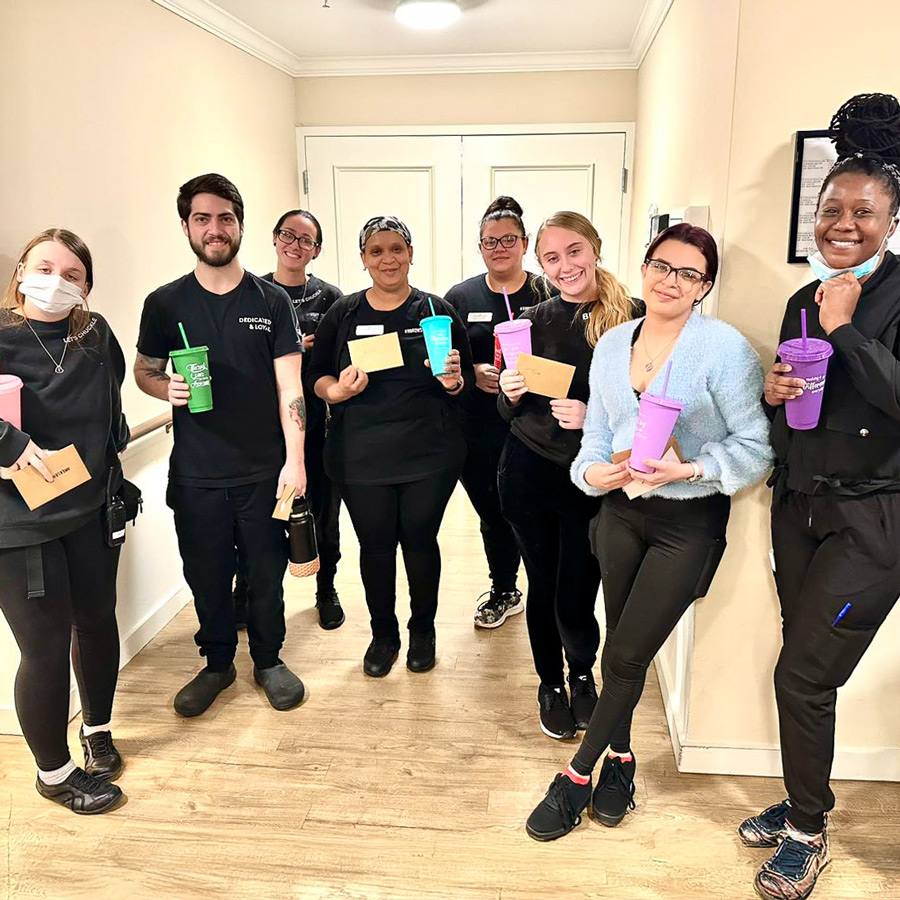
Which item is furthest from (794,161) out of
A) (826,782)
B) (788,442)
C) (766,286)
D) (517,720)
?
(517,720)

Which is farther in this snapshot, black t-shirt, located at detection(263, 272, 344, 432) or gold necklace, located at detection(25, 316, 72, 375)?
black t-shirt, located at detection(263, 272, 344, 432)

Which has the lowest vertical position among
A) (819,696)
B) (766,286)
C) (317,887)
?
(317,887)

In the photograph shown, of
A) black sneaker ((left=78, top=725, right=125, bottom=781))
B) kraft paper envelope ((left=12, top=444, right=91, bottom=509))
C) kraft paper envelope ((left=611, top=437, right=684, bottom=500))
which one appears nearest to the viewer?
kraft paper envelope ((left=611, top=437, right=684, bottom=500))

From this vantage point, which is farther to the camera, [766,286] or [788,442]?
[766,286]

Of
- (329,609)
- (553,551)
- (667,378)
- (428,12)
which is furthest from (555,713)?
(428,12)

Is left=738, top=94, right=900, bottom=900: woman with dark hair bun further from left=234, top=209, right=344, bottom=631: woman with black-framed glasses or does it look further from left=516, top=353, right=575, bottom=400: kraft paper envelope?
left=234, top=209, right=344, bottom=631: woman with black-framed glasses

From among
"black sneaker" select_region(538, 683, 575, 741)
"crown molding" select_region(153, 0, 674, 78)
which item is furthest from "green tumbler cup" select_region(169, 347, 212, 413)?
"crown molding" select_region(153, 0, 674, 78)

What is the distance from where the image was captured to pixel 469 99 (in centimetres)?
438

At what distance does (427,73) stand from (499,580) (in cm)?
289

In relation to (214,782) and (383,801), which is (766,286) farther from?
(214,782)

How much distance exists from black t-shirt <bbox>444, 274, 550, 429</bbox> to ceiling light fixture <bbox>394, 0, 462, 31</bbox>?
4.27ft

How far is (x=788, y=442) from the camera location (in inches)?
66.2

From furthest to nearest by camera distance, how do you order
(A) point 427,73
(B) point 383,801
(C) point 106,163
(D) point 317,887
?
(A) point 427,73 < (C) point 106,163 < (B) point 383,801 < (D) point 317,887

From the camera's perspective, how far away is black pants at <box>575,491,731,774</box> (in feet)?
5.78
